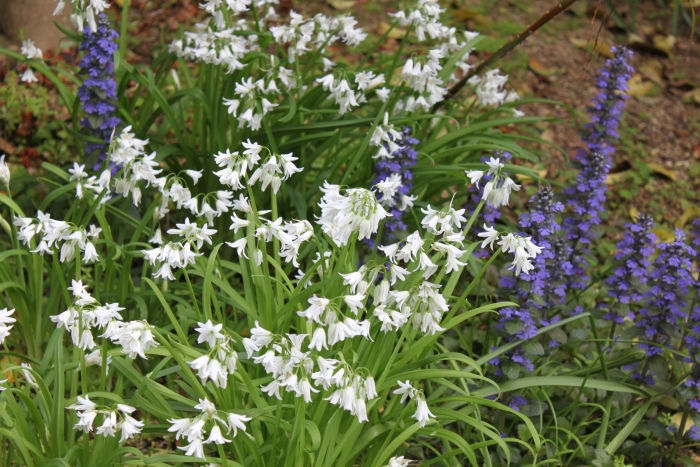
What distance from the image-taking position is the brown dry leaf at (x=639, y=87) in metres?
5.94

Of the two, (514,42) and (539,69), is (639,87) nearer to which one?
(539,69)

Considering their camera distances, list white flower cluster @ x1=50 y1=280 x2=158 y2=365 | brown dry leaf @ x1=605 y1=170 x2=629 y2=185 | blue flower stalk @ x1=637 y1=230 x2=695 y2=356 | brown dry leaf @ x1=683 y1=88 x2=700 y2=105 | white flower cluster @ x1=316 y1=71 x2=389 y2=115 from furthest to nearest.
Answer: brown dry leaf @ x1=683 y1=88 x2=700 y2=105
brown dry leaf @ x1=605 y1=170 x2=629 y2=185
white flower cluster @ x1=316 y1=71 x2=389 y2=115
blue flower stalk @ x1=637 y1=230 x2=695 y2=356
white flower cluster @ x1=50 y1=280 x2=158 y2=365

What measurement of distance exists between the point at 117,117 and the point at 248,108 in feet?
3.05

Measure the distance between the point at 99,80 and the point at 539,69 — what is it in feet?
11.6

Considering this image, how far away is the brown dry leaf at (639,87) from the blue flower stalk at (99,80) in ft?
13.1

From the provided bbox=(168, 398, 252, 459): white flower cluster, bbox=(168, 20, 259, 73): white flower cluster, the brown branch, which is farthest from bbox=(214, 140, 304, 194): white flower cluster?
the brown branch

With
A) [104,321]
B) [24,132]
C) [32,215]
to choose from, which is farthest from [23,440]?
[24,132]

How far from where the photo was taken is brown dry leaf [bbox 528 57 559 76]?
5938mm

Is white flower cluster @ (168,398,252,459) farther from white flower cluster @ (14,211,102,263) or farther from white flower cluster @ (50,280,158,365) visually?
white flower cluster @ (14,211,102,263)

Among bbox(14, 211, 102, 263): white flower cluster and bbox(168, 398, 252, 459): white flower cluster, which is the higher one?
bbox(14, 211, 102, 263): white flower cluster

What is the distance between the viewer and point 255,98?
11.7 ft

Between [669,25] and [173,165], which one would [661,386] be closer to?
[173,165]

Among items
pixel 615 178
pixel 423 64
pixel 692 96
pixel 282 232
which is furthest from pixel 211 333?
pixel 692 96

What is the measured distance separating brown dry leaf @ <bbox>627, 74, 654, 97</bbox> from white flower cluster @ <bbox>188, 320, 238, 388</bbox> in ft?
15.6
